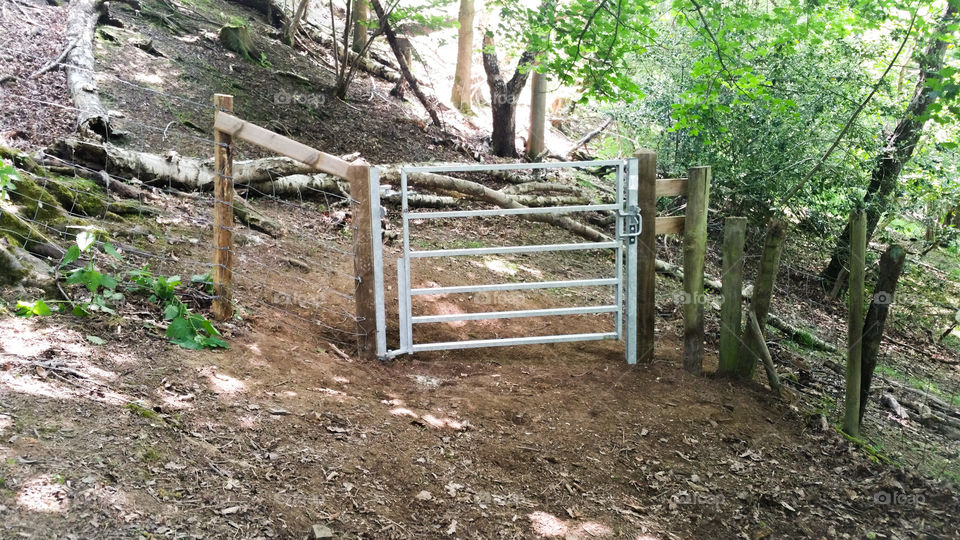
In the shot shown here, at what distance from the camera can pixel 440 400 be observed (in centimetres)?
432

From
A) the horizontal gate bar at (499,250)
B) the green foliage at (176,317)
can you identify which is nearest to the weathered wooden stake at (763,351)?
the horizontal gate bar at (499,250)

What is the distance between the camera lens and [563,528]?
3.17 m

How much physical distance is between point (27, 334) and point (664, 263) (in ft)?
24.3

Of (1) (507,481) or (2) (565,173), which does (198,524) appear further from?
(2) (565,173)

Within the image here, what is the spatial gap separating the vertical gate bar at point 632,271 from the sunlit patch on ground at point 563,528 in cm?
215

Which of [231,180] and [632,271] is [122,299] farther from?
[632,271]

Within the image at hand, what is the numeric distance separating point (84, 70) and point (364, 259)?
272 inches

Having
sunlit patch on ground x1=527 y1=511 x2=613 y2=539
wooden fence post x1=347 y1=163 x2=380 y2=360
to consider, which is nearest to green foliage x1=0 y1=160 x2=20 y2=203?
wooden fence post x1=347 y1=163 x2=380 y2=360

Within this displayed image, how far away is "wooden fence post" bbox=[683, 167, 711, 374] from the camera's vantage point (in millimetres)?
4945

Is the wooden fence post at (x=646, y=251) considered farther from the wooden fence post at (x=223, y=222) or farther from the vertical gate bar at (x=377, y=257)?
the wooden fence post at (x=223, y=222)

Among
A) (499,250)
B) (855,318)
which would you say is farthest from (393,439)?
(855,318)

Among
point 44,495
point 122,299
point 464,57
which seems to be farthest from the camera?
point 464,57

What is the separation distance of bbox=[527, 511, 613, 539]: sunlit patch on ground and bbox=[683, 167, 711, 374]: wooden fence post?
2.19m

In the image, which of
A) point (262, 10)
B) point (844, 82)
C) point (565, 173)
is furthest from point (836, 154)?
point (262, 10)
